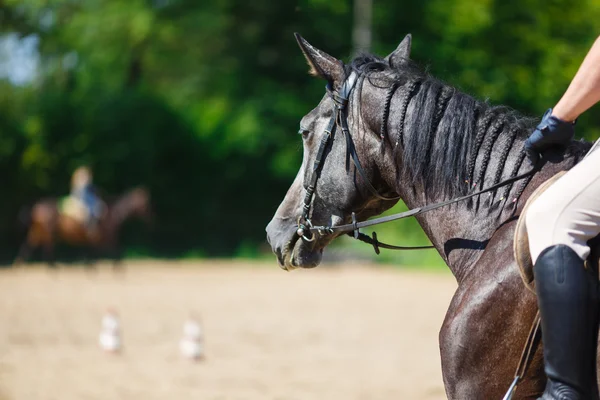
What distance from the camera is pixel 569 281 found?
261 cm

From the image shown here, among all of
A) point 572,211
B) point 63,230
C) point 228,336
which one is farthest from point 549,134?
point 63,230

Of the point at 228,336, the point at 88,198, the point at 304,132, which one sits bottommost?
the point at 88,198

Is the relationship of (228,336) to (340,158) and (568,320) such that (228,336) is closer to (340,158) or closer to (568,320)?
(340,158)

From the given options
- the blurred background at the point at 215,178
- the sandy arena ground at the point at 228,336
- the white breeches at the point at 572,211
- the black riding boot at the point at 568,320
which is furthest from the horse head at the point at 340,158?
the sandy arena ground at the point at 228,336

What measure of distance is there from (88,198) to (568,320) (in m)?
Answer: 18.9

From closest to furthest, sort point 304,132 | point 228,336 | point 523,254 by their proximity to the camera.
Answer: point 523,254 < point 304,132 < point 228,336

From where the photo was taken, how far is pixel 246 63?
3073cm

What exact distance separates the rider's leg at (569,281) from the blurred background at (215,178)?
1.20 meters

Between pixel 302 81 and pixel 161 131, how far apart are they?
21.6 feet

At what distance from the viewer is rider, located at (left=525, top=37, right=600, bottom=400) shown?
2.61 m

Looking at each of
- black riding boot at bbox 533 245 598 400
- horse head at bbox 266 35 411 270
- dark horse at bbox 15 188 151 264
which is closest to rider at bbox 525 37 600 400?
black riding boot at bbox 533 245 598 400

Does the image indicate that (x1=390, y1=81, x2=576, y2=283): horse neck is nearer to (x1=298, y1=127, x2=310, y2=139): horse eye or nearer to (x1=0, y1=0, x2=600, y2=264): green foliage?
(x1=298, y1=127, x2=310, y2=139): horse eye

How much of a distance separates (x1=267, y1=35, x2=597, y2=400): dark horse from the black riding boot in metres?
0.18

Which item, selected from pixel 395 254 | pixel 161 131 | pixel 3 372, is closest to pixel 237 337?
pixel 3 372
